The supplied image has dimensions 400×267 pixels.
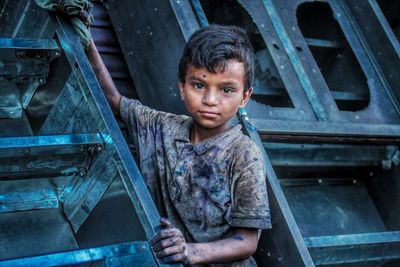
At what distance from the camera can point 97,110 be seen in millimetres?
2047

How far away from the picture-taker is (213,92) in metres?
2.19

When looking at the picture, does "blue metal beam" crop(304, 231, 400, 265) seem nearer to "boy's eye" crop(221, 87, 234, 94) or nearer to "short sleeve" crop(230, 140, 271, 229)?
"short sleeve" crop(230, 140, 271, 229)

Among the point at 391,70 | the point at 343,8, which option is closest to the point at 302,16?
the point at 343,8

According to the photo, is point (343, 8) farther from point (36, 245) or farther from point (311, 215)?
point (36, 245)

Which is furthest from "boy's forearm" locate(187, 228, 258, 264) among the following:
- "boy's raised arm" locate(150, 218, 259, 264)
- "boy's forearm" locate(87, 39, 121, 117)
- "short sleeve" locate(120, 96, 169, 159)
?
"boy's forearm" locate(87, 39, 121, 117)

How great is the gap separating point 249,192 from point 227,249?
0.23m

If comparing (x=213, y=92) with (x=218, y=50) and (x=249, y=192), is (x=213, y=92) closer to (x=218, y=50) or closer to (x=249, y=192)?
(x=218, y=50)

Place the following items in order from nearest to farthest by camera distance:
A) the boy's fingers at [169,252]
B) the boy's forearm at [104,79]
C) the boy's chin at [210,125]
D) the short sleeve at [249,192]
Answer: the boy's fingers at [169,252] → the short sleeve at [249,192] → the boy's chin at [210,125] → the boy's forearm at [104,79]

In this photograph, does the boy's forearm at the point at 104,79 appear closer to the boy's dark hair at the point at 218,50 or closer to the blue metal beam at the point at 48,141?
the boy's dark hair at the point at 218,50

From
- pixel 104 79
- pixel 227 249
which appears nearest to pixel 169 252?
pixel 227 249

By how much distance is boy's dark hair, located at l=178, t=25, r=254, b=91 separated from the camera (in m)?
2.17

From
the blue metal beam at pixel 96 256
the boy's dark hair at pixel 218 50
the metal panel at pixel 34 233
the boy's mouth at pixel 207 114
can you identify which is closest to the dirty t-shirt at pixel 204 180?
the boy's mouth at pixel 207 114

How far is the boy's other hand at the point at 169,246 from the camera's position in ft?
5.73

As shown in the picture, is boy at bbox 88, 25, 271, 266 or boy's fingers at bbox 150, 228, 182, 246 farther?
boy at bbox 88, 25, 271, 266
